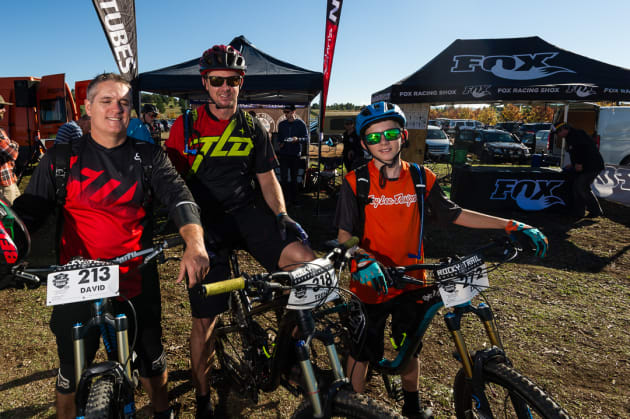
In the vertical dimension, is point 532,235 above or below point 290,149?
below

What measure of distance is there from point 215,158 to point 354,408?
5.93 ft

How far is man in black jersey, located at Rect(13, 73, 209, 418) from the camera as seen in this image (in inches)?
77.9

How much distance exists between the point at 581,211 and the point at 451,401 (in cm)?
807

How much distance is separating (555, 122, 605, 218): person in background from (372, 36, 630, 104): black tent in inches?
51.1

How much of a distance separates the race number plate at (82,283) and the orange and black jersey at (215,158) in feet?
3.36

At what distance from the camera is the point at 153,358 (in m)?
2.36

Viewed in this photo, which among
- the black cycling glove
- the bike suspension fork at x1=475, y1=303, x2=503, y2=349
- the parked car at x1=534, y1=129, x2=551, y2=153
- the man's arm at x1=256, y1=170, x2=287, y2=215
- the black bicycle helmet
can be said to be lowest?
the bike suspension fork at x1=475, y1=303, x2=503, y2=349

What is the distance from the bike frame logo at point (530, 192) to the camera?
9258 mm

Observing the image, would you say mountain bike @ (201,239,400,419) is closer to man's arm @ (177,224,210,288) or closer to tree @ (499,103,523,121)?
man's arm @ (177,224,210,288)

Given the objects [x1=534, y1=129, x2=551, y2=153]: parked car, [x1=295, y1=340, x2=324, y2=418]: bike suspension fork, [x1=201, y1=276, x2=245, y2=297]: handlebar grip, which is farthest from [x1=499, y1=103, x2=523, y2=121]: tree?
[x1=201, y1=276, x2=245, y2=297]: handlebar grip

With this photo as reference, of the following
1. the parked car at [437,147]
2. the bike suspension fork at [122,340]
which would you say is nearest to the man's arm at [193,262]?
the bike suspension fork at [122,340]

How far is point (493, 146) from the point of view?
21.7 meters

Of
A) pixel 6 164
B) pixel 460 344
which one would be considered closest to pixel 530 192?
pixel 460 344

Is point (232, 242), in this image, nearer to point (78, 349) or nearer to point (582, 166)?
point (78, 349)
